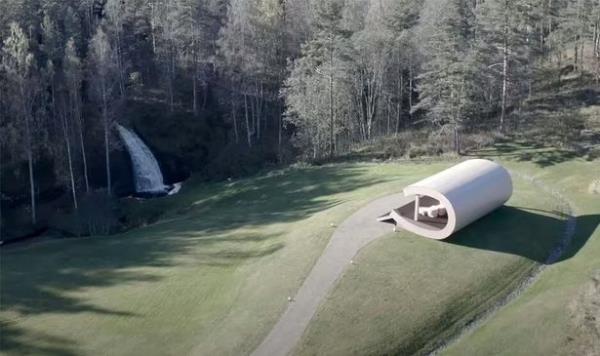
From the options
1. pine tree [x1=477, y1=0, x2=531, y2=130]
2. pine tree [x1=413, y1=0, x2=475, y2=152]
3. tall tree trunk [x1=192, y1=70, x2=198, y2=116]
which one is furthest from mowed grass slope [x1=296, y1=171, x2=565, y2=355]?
tall tree trunk [x1=192, y1=70, x2=198, y2=116]

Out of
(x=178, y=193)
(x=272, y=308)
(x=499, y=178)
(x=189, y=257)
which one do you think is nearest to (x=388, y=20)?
(x=178, y=193)

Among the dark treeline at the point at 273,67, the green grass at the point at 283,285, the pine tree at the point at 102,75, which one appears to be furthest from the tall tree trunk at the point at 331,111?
the pine tree at the point at 102,75

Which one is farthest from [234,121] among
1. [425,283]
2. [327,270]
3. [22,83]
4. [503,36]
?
[425,283]

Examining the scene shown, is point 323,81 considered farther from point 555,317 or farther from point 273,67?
point 555,317

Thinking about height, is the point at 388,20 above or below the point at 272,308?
above

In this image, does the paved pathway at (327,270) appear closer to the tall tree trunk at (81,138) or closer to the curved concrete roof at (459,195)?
the curved concrete roof at (459,195)

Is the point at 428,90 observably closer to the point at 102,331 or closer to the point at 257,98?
the point at 257,98

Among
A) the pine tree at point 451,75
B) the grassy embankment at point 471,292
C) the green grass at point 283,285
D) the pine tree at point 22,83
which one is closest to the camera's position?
the grassy embankment at point 471,292
